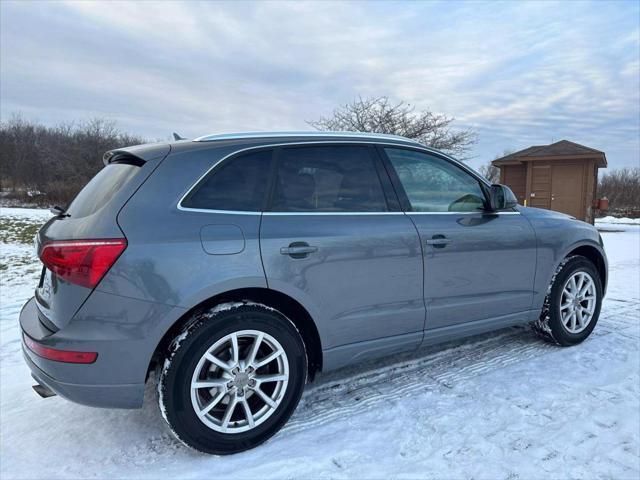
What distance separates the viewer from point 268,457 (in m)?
2.41

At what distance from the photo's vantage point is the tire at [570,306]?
3.85 meters

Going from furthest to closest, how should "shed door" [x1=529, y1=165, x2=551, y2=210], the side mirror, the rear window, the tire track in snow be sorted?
"shed door" [x1=529, y1=165, x2=551, y2=210], the side mirror, the tire track in snow, the rear window

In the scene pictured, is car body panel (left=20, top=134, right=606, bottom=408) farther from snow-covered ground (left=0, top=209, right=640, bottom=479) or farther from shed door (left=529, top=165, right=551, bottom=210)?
shed door (left=529, top=165, right=551, bottom=210)

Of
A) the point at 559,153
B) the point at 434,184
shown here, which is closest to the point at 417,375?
the point at 434,184

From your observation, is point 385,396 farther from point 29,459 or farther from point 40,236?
point 40,236

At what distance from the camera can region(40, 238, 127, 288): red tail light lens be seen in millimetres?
2150

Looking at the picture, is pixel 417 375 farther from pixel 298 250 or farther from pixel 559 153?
pixel 559 153

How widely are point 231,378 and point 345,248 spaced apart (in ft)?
3.27

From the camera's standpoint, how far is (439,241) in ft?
10.2

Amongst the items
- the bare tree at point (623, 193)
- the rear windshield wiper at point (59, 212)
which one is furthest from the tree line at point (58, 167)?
the rear windshield wiper at point (59, 212)

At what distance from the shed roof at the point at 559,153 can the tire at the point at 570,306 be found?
14.0m

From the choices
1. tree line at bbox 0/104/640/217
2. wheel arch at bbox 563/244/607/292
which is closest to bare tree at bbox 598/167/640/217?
tree line at bbox 0/104/640/217

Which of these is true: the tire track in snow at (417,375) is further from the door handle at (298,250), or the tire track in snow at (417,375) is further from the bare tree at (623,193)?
the bare tree at (623,193)

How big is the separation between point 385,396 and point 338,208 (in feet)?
4.32
